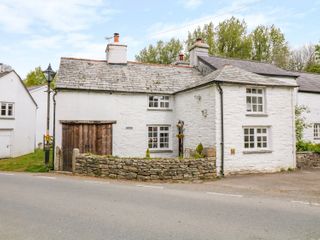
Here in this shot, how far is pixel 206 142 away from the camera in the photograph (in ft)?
47.9

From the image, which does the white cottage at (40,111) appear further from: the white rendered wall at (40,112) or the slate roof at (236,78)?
the slate roof at (236,78)

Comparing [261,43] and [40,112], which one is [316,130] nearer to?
[261,43]

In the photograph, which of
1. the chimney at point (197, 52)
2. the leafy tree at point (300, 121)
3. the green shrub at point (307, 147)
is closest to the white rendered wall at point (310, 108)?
the leafy tree at point (300, 121)

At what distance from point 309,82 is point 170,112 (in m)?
15.3

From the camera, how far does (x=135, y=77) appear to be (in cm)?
1883

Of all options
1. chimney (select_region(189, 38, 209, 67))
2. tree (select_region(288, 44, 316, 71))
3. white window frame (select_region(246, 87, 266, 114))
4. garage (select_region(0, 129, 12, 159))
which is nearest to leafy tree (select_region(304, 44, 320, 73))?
tree (select_region(288, 44, 316, 71))

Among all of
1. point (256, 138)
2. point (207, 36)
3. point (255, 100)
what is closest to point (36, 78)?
point (207, 36)

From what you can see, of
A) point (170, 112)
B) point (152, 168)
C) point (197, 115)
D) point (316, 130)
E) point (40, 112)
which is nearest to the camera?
point (152, 168)

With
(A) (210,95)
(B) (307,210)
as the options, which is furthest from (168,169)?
(B) (307,210)

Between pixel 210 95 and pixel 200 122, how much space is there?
1.80m

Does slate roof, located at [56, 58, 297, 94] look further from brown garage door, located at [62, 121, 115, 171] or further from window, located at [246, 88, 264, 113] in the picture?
brown garage door, located at [62, 121, 115, 171]

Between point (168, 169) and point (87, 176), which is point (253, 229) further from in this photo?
point (87, 176)

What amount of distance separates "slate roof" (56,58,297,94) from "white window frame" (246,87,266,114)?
568 millimetres

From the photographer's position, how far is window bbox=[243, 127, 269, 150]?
48.2ft
